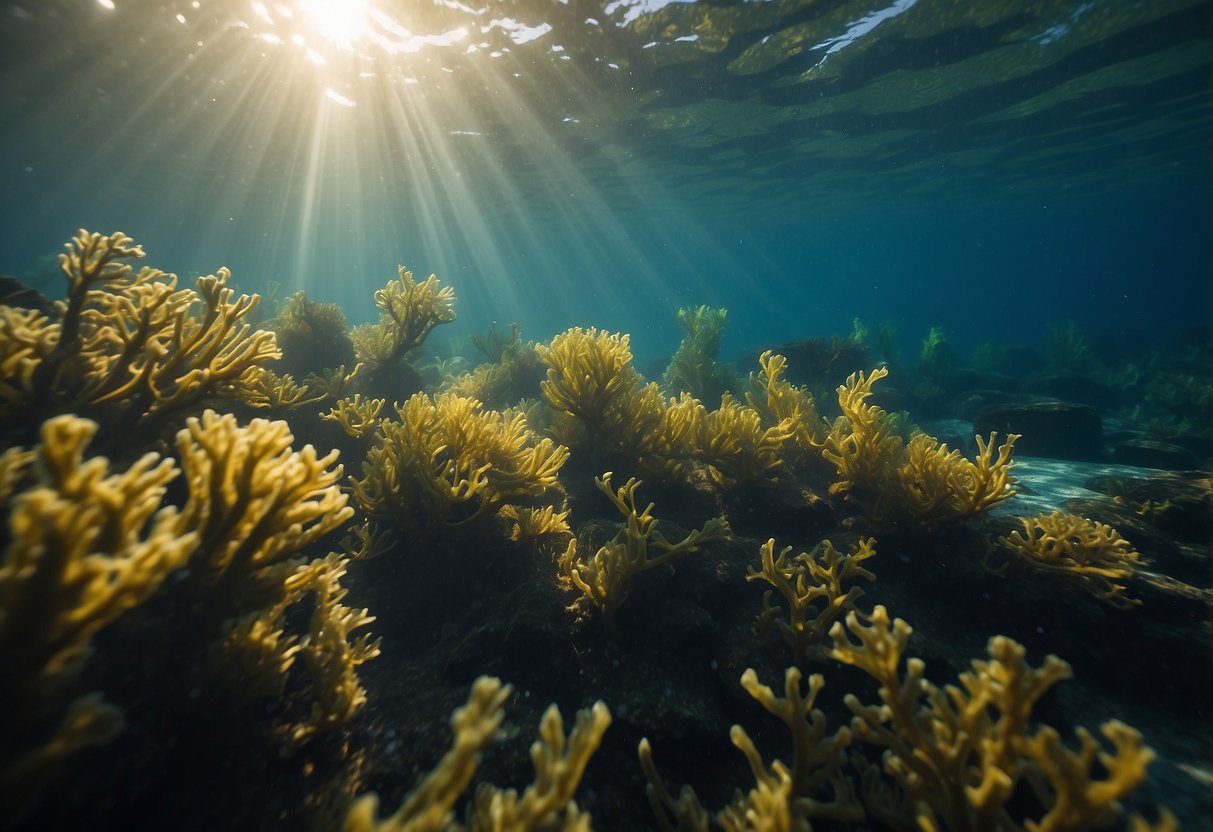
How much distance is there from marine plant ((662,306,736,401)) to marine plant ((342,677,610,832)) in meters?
10.7

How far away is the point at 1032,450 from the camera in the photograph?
443 inches

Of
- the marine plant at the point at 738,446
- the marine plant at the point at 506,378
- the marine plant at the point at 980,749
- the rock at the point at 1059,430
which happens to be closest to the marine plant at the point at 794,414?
the marine plant at the point at 738,446

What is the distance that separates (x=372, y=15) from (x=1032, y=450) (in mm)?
19477

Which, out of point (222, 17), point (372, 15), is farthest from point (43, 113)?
point (372, 15)

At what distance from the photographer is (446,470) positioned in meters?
4.11

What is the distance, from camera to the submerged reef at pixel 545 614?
164cm

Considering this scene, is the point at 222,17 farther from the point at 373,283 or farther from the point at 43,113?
the point at 373,283

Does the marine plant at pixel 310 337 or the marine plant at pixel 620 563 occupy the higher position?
the marine plant at pixel 310 337

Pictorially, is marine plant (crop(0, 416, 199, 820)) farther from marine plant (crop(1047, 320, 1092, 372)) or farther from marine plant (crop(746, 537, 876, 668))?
marine plant (crop(1047, 320, 1092, 372))

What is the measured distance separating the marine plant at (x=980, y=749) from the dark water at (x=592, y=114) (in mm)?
14397

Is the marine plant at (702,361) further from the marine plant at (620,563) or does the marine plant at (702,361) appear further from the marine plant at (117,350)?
the marine plant at (117,350)

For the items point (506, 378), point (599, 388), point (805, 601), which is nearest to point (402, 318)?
point (506, 378)

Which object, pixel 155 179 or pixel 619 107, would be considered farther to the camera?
pixel 155 179

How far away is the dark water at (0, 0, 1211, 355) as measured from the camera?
488 inches
